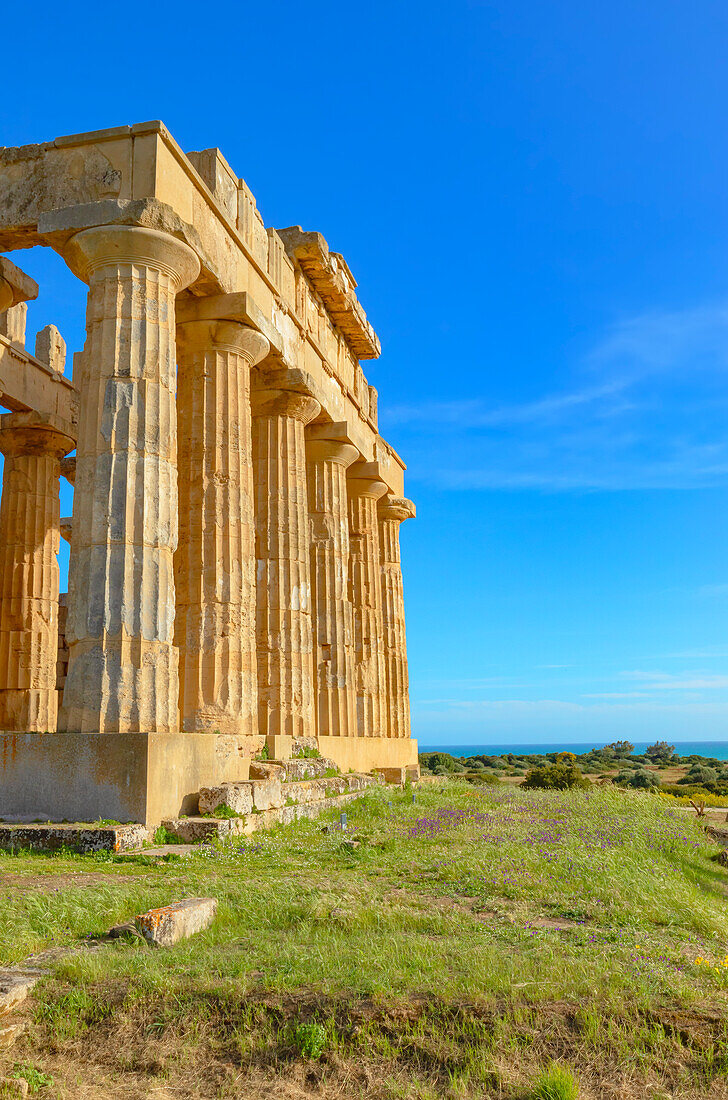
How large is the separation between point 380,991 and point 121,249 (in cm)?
925

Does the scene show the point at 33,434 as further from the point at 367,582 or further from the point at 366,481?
the point at 367,582

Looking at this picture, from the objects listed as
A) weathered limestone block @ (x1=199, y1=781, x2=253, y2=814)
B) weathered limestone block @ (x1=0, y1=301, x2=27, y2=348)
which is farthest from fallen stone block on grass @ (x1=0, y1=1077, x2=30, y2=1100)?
weathered limestone block @ (x1=0, y1=301, x2=27, y2=348)

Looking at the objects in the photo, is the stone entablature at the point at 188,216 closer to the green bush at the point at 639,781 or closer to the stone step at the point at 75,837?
the stone step at the point at 75,837

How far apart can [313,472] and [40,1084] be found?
1626 centimetres

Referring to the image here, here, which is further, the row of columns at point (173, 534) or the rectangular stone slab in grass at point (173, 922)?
the row of columns at point (173, 534)

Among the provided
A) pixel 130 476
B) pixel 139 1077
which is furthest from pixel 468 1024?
pixel 130 476

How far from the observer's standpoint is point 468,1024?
4418 millimetres

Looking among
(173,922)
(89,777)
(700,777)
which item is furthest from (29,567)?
(700,777)

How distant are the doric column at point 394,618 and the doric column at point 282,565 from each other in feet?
29.2

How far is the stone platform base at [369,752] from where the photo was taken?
17750mm

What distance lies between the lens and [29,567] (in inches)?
762

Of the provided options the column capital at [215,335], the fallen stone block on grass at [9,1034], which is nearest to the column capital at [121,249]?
the column capital at [215,335]

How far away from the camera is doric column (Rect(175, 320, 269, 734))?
1273 cm

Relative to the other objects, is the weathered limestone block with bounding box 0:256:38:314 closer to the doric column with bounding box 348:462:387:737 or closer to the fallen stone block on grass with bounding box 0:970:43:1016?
the doric column with bounding box 348:462:387:737
